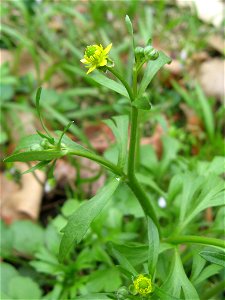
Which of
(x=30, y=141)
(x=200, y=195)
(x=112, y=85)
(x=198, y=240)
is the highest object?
(x=112, y=85)

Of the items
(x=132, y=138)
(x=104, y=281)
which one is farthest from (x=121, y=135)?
(x=104, y=281)

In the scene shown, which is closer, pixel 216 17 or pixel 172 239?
pixel 172 239

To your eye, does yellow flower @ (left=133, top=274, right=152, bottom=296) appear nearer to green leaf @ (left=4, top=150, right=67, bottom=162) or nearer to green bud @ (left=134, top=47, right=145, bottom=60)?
green leaf @ (left=4, top=150, right=67, bottom=162)

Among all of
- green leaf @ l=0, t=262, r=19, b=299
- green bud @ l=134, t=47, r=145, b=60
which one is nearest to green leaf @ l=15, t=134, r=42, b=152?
green bud @ l=134, t=47, r=145, b=60

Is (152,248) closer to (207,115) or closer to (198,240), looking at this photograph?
(198,240)

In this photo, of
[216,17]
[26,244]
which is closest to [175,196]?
[26,244]

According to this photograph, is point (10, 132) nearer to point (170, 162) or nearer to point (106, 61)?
point (170, 162)
